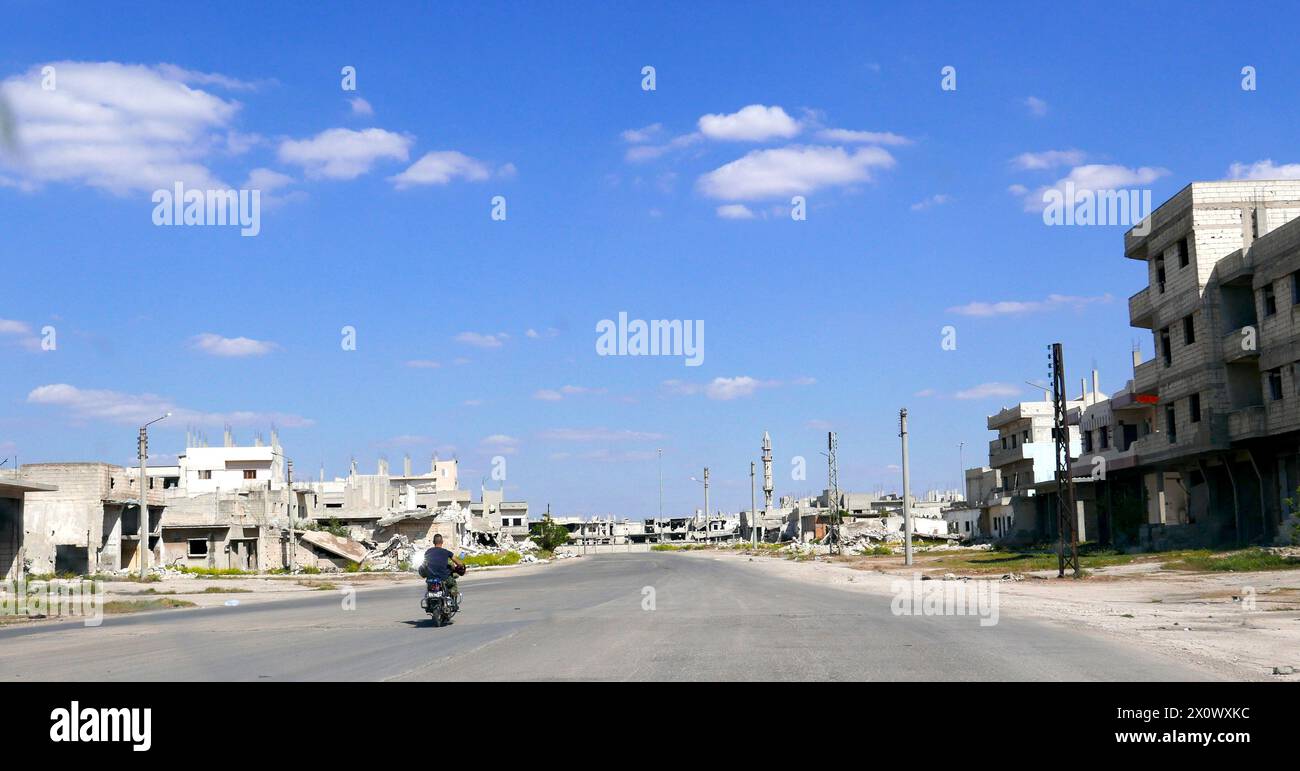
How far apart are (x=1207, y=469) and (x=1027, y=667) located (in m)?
41.7

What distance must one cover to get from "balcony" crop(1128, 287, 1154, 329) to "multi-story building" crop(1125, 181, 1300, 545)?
0.10m

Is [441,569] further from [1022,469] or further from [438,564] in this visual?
[1022,469]

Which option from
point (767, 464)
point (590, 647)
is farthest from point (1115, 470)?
point (767, 464)

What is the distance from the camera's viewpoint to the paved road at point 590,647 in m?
12.7

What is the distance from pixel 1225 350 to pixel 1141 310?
7.65 meters

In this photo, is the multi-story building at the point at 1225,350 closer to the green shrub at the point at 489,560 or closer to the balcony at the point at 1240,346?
the balcony at the point at 1240,346

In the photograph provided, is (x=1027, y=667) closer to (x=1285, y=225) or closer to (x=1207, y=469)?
(x=1285, y=225)

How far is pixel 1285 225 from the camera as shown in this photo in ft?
133

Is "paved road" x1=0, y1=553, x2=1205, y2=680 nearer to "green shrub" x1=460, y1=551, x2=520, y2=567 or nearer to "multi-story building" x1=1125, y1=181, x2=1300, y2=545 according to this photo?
"multi-story building" x1=1125, y1=181, x2=1300, y2=545

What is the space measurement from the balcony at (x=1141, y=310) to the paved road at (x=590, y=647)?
3189cm

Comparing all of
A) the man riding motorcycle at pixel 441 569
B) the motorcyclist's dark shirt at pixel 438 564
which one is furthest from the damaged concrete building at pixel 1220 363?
the motorcyclist's dark shirt at pixel 438 564

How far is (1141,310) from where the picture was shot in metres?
52.5

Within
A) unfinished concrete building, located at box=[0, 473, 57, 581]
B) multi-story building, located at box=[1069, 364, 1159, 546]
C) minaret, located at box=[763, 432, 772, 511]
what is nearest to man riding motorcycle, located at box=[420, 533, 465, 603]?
unfinished concrete building, located at box=[0, 473, 57, 581]
